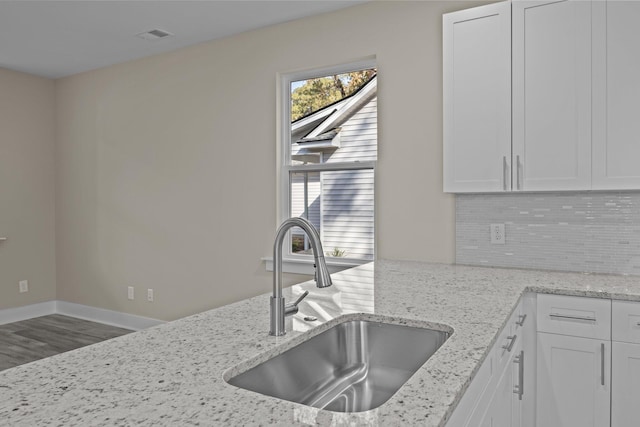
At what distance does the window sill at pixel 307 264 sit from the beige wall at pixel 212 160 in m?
0.18

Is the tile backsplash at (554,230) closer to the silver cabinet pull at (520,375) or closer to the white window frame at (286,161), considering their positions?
the silver cabinet pull at (520,375)

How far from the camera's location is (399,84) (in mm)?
3002

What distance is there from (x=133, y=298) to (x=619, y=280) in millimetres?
3947

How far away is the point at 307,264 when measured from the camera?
3.43 metres

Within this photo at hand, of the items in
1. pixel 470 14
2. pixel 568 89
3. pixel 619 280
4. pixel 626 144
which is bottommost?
pixel 619 280

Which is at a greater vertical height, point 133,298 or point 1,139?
point 1,139

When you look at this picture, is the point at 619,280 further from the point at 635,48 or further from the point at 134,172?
the point at 134,172

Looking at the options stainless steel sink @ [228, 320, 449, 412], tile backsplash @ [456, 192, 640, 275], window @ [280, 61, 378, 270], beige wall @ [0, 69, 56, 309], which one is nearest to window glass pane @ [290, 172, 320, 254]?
window @ [280, 61, 378, 270]

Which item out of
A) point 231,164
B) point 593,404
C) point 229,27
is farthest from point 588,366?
point 229,27

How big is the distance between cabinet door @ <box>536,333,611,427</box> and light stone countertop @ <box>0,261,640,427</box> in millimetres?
269

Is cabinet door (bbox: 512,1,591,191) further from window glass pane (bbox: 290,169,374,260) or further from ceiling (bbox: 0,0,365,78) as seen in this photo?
ceiling (bbox: 0,0,365,78)

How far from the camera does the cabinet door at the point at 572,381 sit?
1973mm

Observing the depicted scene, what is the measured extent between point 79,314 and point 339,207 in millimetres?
3280

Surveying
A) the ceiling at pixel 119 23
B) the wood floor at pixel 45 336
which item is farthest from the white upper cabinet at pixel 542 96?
the wood floor at pixel 45 336
